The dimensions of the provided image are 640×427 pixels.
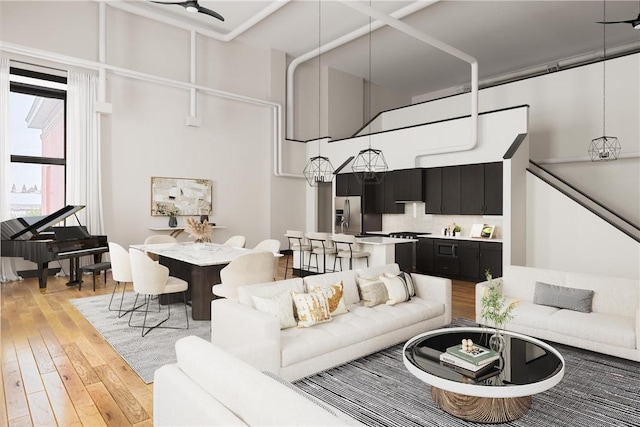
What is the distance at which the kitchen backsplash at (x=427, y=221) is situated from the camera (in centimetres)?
779

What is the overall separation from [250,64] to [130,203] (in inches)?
169

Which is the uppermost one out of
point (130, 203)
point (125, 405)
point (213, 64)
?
point (213, 64)

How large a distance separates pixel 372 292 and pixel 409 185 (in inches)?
195

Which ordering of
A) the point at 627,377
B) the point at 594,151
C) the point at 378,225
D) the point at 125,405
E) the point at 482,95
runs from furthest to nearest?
1. the point at 378,225
2. the point at 482,95
3. the point at 594,151
4. the point at 627,377
5. the point at 125,405

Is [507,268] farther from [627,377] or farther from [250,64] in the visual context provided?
[250,64]

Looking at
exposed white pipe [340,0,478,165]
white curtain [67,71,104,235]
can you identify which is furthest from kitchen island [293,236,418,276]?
white curtain [67,71,104,235]

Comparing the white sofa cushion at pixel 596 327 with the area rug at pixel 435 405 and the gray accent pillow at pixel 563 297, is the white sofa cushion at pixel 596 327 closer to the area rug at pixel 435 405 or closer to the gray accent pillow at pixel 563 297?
the gray accent pillow at pixel 563 297

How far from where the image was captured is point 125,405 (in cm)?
281

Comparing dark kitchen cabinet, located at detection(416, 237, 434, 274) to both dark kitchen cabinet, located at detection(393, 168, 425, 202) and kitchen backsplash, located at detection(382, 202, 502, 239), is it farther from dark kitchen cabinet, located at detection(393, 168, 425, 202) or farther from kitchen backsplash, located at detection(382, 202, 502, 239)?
dark kitchen cabinet, located at detection(393, 168, 425, 202)

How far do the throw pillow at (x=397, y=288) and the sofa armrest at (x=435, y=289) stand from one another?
17 centimetres

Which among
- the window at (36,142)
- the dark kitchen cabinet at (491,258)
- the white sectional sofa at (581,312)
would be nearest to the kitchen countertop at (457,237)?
the dark kitchen cabinet at (491,258)

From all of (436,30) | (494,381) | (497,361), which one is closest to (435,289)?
(497,361)

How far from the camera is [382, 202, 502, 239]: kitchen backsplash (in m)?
7.79

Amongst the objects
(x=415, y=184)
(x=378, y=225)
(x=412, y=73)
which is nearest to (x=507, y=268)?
(x=415, y=184)
